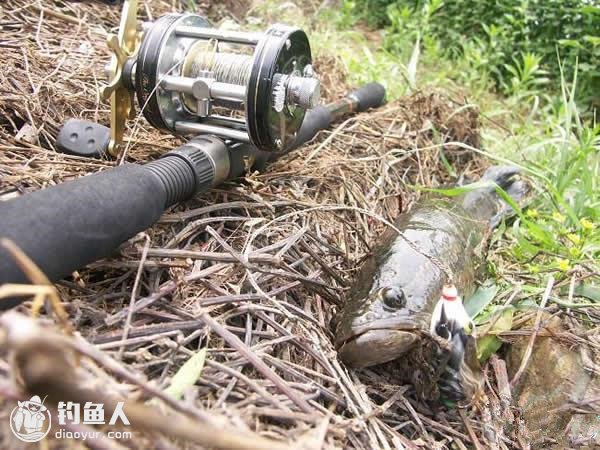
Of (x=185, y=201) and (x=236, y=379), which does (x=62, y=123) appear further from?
(x=236, y=379)

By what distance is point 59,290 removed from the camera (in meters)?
1.39

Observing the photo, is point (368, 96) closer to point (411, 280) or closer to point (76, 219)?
point (411, 280)

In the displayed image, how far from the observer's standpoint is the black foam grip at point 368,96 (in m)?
3.23

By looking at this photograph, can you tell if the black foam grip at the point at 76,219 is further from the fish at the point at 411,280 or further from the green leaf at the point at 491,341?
the green leaf at the point at 491,341

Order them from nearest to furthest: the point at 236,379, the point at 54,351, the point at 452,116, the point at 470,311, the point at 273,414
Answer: the point at 54,351 → the point at 273,414 → the point at 236,379 → the point at 470,311 → the point at 452,116

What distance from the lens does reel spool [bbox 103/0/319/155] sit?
1.84m

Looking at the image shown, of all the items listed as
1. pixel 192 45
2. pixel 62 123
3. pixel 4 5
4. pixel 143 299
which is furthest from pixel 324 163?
pixel 4 5

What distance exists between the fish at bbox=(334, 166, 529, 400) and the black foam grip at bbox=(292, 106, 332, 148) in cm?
62

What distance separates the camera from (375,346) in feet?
5.01

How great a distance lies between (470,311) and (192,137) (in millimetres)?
1259

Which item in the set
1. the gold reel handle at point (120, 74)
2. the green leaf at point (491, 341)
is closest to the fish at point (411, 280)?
the green leaf at point (491, 341)

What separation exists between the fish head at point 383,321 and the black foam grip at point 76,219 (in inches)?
26.1

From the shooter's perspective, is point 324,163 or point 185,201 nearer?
point 185,201

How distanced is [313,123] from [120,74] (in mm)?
997
